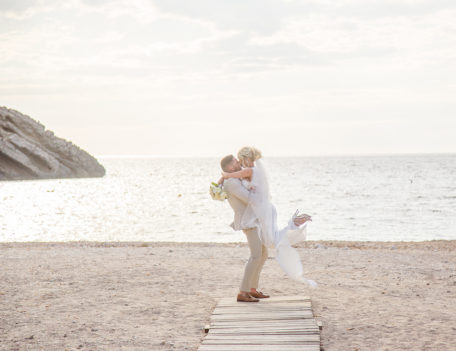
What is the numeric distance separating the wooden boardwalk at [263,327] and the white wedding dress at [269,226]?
1.95ft

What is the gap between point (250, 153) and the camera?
26.5 feet

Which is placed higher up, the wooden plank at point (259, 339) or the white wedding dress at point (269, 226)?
the white wedding dress at point (269, 226)

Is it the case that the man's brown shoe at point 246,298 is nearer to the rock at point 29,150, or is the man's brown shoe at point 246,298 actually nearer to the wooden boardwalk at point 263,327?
the wooden boardwalk at point 263,327

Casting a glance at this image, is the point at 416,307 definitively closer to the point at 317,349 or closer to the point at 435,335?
the point at 435,335

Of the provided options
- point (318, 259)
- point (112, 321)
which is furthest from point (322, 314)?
point (318, 259)

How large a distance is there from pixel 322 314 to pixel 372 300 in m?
1.33

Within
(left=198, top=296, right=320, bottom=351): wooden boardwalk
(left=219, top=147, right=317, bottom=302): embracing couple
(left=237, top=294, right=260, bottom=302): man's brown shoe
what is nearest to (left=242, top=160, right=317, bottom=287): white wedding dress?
(left=219, top=147, right=317, bottom=302): embracing couple

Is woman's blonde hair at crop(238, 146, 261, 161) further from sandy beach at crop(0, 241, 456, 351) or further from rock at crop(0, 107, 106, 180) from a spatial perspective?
rock at crop(0, 107, 106, 180)

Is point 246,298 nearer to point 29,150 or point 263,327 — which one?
point 263,327

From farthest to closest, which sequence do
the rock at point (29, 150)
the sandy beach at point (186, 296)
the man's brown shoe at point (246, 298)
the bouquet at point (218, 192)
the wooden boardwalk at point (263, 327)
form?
the rock at point (29, 150), the man's brown shoe at point (246, 298), the bouquet at point (218, 192), the sandy beach at point (186, 296), the wooden boardwalk at point (263, 327)

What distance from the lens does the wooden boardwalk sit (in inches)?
271

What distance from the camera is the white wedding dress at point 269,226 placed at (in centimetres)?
806

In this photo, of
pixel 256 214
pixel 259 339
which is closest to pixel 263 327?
pixel 259 339

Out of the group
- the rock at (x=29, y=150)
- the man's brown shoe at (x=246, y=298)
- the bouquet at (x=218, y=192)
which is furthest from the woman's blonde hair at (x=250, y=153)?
the rock at (x=29, y=150)
